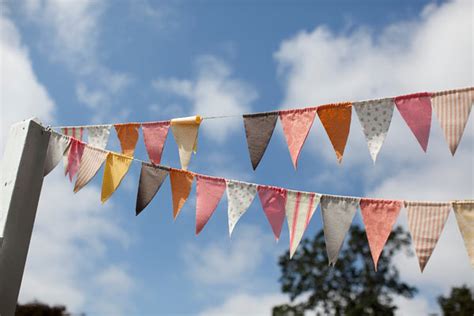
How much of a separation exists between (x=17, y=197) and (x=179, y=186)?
948mm

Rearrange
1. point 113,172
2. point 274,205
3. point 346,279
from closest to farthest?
point 274,205 → point 113,172 → point 346,279

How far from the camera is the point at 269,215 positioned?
3.12 meters

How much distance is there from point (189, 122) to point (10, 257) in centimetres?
126

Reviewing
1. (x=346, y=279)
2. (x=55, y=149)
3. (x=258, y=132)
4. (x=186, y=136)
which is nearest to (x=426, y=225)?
(x=258, y=132)

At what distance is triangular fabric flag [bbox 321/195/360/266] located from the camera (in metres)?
2.93

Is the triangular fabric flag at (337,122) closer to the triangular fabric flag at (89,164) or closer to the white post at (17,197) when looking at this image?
the triangular fabric flag at (89,164)

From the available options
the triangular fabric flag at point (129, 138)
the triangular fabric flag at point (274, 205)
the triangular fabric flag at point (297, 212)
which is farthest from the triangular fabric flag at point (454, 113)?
the triangular fabric flag at point (129, 138)

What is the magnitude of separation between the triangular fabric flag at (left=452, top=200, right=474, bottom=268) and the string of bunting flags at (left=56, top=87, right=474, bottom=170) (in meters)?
0.38

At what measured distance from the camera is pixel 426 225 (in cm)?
276

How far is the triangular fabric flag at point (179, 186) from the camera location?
331 centimetres

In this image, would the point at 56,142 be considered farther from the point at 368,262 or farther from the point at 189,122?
the point at 368,262

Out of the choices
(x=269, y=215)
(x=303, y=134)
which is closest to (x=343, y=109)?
(x=303, y=134)

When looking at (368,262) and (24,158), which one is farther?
(368,262)

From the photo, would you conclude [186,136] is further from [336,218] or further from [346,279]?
[346,279]
